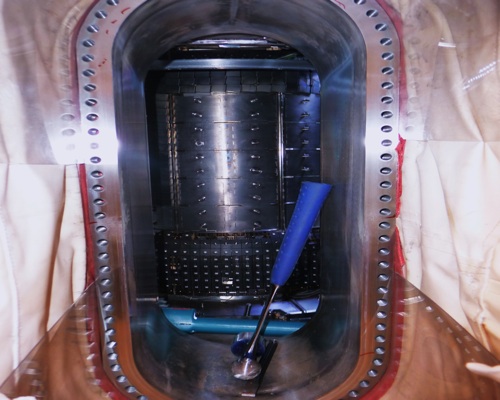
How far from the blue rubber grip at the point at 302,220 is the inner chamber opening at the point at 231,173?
90 cm

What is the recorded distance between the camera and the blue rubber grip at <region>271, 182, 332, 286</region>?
80 centimetres

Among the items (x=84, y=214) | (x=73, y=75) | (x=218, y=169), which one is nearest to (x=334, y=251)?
(x=84, y=214)

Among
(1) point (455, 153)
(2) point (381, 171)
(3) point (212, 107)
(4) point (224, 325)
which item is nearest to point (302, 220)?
(2) point (381, 171)

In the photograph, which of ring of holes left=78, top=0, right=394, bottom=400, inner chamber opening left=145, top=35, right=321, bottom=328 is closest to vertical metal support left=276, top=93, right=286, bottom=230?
inner chamber opening left=145, top=35, right=321, bottom=328

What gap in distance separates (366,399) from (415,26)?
72 centimetres

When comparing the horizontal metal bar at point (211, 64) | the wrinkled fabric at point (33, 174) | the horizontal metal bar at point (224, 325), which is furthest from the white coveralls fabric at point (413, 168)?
the horizontal metal bar at point (211, 64)

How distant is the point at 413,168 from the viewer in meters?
0.62

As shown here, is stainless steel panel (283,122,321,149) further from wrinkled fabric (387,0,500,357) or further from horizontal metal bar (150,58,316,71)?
wrinkled fabric (387,0,500,357)

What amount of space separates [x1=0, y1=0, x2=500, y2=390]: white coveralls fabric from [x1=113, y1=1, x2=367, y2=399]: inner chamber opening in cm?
9

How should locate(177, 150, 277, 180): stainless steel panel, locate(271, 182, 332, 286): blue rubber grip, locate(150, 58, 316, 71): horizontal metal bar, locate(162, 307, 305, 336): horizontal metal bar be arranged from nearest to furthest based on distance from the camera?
locate(271, 182, 332, 286): blue rubber grip → locate(162, 307, 305, 336): horizontal metal bar → locate(150, 58, 316, 71): horizontal metal bar → locate(177, 150, 277, 180): stainless steel panel

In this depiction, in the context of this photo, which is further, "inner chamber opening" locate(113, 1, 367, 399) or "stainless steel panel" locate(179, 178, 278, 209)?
"stainless steel panel" locate(179, 178, 278, 209)

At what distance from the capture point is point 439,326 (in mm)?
600

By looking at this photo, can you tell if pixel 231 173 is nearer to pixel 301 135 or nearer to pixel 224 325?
pixel 301 135

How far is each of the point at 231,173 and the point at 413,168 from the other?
1.17 meters
